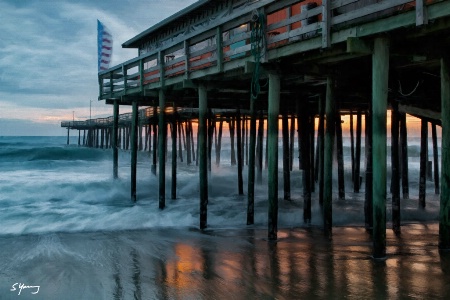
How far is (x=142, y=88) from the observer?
13.3 metres

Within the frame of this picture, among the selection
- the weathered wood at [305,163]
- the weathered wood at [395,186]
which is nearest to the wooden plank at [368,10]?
the weathered wood at [395,186]

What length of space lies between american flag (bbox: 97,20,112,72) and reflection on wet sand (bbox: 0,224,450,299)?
16169mm

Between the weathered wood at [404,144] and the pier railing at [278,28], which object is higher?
the pier railing at [278,28]

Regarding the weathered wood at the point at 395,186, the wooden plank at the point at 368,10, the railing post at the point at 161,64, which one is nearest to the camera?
the wooden plank at the point at 368,10

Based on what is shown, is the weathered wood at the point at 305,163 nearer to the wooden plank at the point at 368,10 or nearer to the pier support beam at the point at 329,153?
the pier support beam at the point at 329,153

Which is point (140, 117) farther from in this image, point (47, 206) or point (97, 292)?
point (97, 292)

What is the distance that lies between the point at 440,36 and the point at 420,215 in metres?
7.02

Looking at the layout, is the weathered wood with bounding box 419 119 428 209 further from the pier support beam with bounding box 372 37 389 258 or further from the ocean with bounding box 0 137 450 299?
the pier support beam with bounding box 372 37 389 258

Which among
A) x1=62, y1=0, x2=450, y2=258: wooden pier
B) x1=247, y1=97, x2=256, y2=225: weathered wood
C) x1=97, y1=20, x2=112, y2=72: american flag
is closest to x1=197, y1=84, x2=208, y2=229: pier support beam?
x1=62, y1=0, x2=450, y2=258: wooden pier

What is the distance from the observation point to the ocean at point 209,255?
570cm

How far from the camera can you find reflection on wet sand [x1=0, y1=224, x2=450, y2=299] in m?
5.56

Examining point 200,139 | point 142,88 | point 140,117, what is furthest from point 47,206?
point 140,117

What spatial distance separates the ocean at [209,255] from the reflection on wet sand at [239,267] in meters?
0.02

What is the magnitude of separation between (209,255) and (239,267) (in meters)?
1.05
